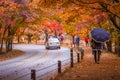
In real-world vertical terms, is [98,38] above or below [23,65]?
above

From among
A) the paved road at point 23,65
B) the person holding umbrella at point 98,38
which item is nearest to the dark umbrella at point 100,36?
the person holding umbrella at point 98,38

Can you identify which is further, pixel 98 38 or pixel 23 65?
pixel 23 65

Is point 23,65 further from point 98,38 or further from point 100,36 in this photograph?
point 100,36

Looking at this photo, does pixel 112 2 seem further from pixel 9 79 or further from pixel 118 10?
pixel 9 79

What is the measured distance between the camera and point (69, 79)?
50.6ft

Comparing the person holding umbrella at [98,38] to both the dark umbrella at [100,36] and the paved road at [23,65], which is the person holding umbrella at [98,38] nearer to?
the dark umbrella at [100,36]

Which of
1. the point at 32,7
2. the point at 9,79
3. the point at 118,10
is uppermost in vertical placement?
the point at 32,7

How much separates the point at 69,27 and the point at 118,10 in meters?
32.3

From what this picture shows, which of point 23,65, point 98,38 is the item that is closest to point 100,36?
point 98,38

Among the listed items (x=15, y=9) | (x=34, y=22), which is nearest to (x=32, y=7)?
(x=15, y=9)

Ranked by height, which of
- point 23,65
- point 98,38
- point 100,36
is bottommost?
point 23,65

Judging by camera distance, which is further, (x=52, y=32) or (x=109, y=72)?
(x=52, y=32)

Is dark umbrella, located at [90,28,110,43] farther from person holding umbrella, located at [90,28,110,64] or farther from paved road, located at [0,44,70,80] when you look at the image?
paved road, located at [0,44,70,80]

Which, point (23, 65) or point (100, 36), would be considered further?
point (23, 65)
